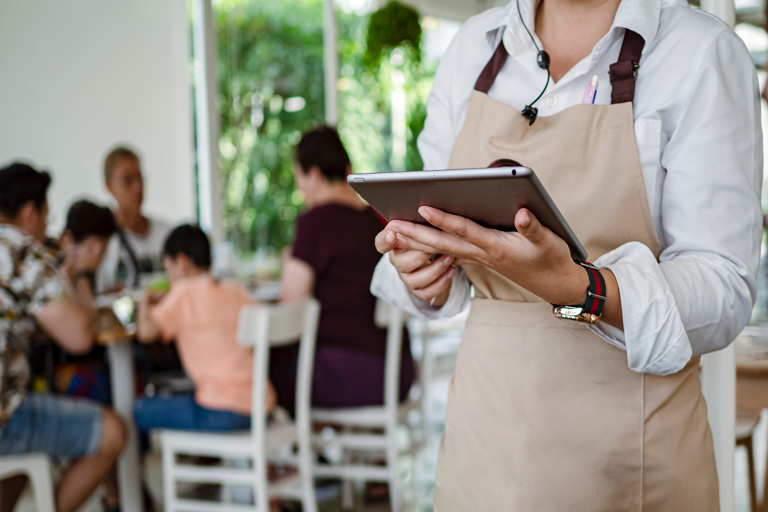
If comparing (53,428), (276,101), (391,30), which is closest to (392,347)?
(53,428)

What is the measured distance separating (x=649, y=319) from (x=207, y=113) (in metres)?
4.51

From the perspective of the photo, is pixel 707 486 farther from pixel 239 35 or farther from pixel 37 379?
pixel 239 35

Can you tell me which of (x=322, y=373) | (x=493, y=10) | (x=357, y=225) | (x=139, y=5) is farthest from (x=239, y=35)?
(x=493, y=10)

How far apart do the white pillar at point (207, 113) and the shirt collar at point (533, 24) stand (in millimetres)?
4110

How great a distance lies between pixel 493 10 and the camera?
1.12 m

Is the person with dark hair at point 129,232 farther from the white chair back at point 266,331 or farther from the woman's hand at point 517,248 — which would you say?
the woman's hand at point 517,248

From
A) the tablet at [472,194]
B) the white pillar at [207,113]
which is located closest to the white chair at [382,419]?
the tablet at [472,194]

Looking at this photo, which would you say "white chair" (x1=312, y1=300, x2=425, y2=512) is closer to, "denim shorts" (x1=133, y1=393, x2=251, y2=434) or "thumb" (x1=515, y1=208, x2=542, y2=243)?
"denim shorts" (x1=133, y1=393, x2=251, y2=434)

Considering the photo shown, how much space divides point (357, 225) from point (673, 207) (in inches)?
76.4

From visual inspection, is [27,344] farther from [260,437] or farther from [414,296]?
[414,296]

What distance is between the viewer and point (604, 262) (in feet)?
2.85

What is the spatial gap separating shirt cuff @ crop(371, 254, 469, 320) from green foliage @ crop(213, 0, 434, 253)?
4130 mm

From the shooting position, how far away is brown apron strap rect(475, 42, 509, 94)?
1.03 meters

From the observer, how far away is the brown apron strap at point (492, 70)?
1.03m
